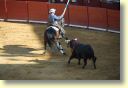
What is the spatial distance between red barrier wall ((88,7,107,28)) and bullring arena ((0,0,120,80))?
33 cm

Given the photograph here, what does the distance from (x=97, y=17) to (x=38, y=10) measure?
2.66m

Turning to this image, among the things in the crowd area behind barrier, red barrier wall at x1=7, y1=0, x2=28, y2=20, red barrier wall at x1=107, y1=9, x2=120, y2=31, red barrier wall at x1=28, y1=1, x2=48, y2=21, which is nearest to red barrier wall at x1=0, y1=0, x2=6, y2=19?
the crowd area behind barrier

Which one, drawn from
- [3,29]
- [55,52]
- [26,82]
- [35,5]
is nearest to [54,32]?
[55,52]

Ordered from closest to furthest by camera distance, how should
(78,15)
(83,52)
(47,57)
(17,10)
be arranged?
(83,52) < (47,57) < (78,15) < (17,10)

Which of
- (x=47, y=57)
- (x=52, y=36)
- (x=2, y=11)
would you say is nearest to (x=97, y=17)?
(x=2, y=11)

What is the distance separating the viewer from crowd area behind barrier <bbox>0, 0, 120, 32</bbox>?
55.5 ft

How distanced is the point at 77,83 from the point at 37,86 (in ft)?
2.87

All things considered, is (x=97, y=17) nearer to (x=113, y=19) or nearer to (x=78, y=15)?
(x=113, y=19)

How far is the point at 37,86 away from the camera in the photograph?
33.1 feet

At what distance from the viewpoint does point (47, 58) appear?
13.1m

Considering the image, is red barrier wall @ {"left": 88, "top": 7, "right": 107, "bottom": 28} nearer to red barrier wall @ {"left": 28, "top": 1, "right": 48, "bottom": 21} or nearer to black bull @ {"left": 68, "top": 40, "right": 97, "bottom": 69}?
red barrier wall @ {"left": 28, "top": 1, "right": 48, "bottom": 21}

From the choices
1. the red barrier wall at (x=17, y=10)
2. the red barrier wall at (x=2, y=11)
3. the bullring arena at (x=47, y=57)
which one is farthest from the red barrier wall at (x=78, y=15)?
the red barrier wall at (x=2, y=11)

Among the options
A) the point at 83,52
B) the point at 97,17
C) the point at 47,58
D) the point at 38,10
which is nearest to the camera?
the point at 83,52

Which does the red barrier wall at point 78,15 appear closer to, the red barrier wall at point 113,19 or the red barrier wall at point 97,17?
the red barrier wall at point 97,17
